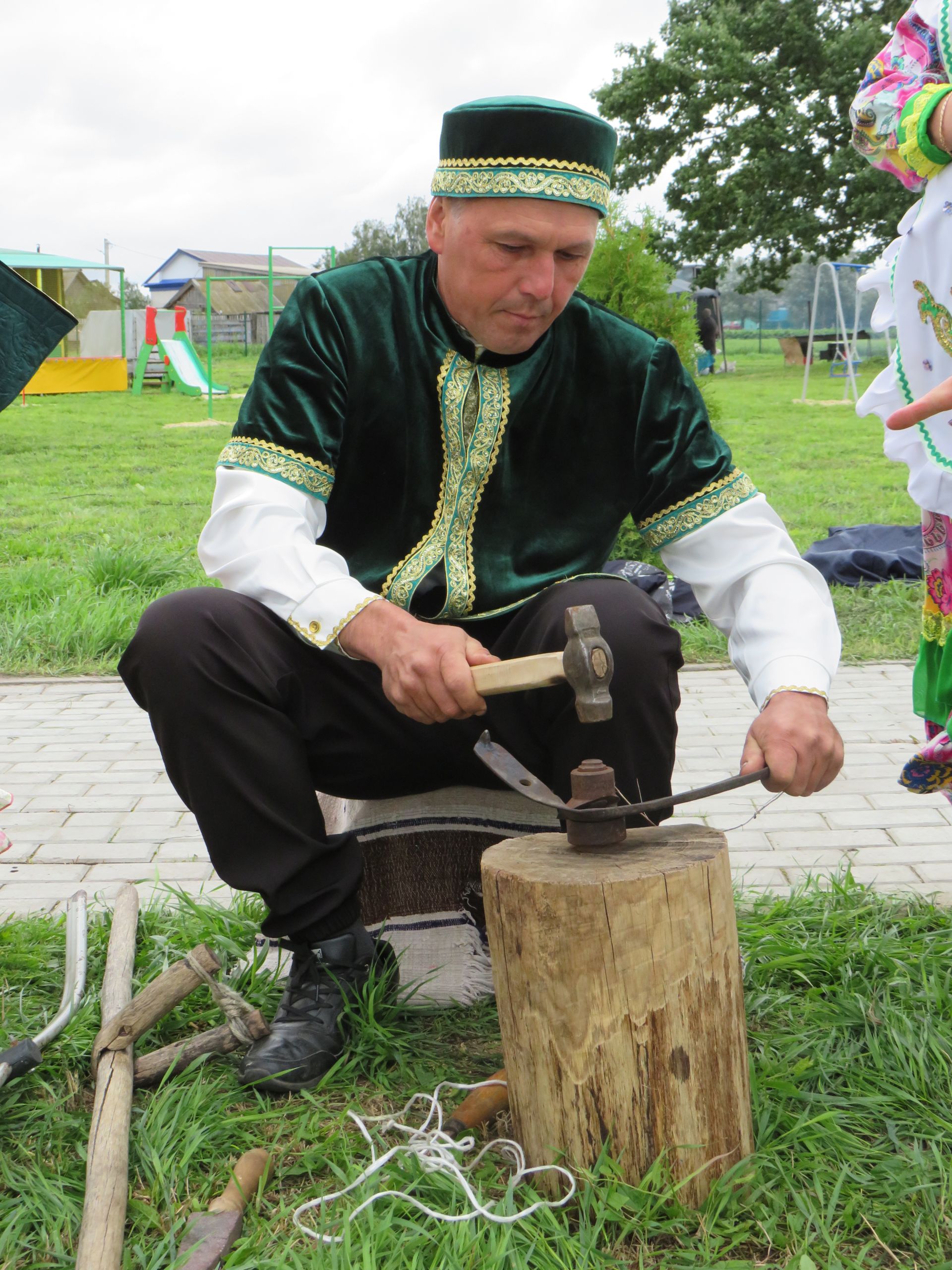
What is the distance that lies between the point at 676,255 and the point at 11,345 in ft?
87.3

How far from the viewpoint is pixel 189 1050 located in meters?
2.16

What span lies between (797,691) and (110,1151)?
4.15ft

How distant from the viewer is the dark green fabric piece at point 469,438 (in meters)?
2.36

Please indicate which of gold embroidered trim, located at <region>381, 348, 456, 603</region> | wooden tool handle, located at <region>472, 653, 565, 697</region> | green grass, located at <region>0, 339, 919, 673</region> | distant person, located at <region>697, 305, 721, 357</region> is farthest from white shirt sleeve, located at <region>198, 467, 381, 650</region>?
distant person, located at <region>697, 305, 721, 357</region>

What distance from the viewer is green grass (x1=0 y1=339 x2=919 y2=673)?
544 cm

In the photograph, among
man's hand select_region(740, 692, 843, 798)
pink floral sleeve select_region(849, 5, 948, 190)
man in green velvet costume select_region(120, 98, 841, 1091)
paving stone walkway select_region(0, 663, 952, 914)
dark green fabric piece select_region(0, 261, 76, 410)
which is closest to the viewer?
man's hand select_region(740, 692, 843, 798)

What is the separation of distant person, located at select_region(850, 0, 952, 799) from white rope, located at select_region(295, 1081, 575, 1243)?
1.22 meters

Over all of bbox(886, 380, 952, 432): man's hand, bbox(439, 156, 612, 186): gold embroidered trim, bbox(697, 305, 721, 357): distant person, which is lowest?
bbox(886, 380, 952, 432): man's hand

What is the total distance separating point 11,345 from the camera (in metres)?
2.60

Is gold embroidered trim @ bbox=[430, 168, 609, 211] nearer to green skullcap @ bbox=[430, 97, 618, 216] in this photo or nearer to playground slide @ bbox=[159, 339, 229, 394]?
green skullcap @ bbox=[430, 97, 618, 216]

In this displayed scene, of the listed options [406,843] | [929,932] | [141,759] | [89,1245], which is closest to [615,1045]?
[89,1245]

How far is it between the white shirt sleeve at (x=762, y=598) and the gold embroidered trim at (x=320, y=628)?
64cm

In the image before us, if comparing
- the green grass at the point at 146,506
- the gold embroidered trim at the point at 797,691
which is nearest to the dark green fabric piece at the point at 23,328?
the gold embroidered trim at the point at 797,691

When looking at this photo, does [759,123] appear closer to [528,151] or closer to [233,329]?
[233,329]
